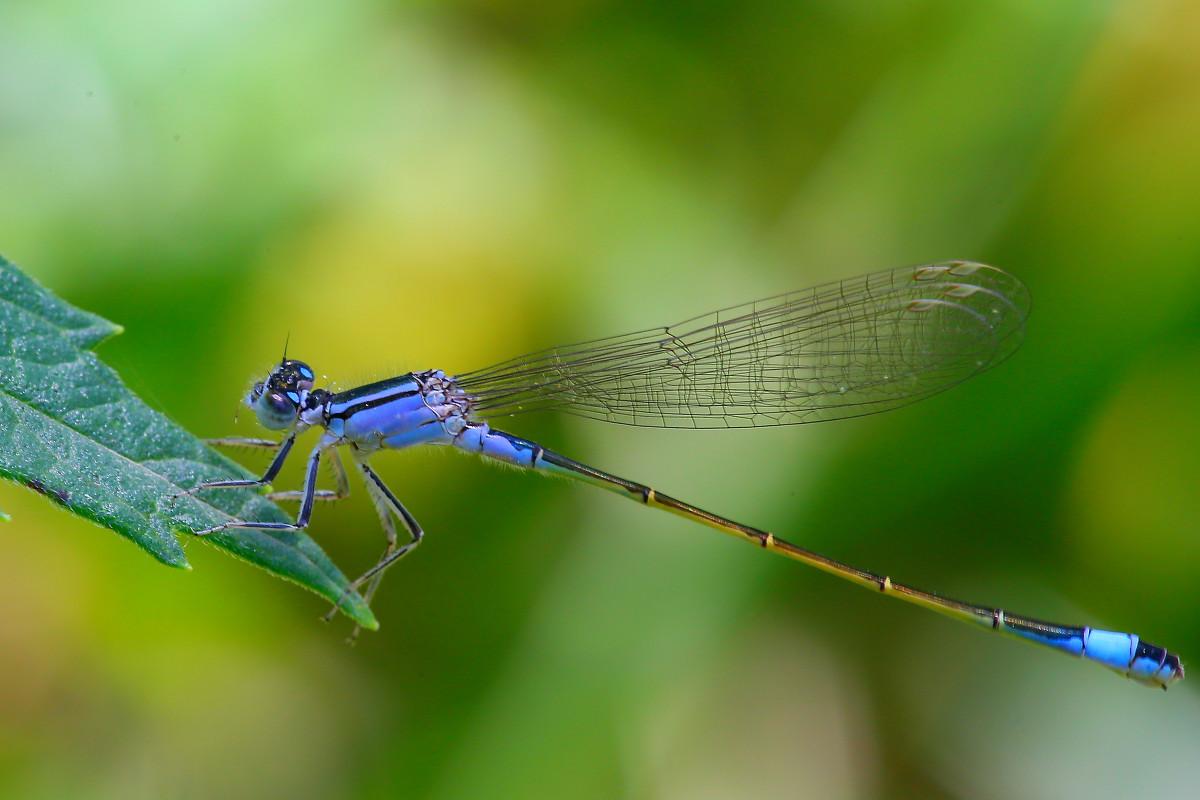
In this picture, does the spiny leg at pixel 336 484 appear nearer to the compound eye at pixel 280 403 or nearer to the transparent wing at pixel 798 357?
the compound eye at pixel 280 403

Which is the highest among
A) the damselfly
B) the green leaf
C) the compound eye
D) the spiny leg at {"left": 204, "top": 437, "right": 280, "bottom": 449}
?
the damselfly

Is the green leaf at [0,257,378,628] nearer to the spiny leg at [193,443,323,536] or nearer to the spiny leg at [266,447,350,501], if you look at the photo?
the spiny leg at [193,443,323,536]

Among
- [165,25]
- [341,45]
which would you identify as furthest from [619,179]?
[165,25]

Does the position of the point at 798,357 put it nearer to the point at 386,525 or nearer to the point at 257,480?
the point at 386,525

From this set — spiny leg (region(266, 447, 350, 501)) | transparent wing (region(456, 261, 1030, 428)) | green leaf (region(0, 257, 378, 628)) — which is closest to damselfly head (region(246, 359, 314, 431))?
spiny leg (region(266, 447, 350, 501))

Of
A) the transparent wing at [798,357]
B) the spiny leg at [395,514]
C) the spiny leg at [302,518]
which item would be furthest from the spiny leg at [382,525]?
the transparent wing at [798,357]

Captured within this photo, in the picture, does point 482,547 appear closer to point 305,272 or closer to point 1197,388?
point 305,272

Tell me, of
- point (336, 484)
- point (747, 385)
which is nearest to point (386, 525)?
point (336, 484)
